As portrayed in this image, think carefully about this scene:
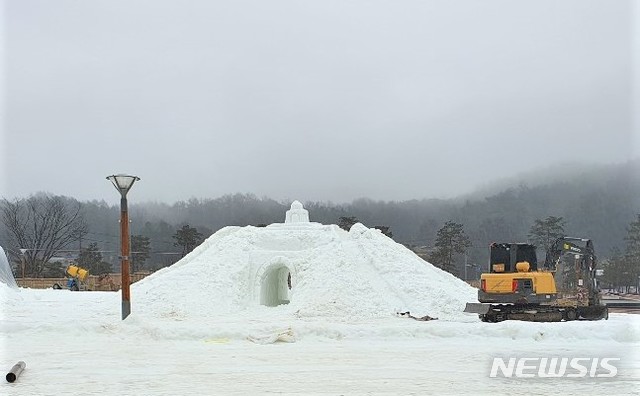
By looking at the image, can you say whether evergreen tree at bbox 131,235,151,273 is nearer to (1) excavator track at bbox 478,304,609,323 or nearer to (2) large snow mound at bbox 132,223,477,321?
(2) large snow mound at bbox 132,223,477,321

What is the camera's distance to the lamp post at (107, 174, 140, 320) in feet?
47.1

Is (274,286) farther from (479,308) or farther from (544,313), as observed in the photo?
(544,313)

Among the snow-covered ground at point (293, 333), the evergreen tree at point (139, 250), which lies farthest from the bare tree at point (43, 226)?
the snow-covered ground at point (293, 333)

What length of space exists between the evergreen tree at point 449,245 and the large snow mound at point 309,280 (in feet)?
75.2

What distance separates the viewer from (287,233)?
2281 cm

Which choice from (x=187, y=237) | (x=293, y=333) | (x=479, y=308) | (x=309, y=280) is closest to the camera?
(x=293, y=333)

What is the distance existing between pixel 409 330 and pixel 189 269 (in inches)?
446

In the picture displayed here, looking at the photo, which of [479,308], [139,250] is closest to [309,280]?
[479,308]

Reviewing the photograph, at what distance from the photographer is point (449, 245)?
46062 millimetres

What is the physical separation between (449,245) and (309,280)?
27554 mm

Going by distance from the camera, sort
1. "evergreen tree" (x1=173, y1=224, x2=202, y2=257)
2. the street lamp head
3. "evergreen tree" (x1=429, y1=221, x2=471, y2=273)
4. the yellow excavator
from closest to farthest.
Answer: the street lamp head, the yellow excavator, "evergreen tree" (x1=429, y1=221, x2=471, y2=273), "evergreen tree" (x1=173, y1=224, x2=202, y2=257)

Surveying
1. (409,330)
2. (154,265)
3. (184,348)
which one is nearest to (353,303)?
(409,330)

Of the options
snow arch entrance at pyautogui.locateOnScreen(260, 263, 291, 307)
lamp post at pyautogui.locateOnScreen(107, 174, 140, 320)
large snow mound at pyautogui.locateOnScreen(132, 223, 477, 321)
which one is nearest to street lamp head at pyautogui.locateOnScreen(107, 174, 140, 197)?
lamp post at pyautogui.locateOnScreen(107, 174, 140, 320)

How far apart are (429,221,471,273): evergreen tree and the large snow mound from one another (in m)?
22.9
